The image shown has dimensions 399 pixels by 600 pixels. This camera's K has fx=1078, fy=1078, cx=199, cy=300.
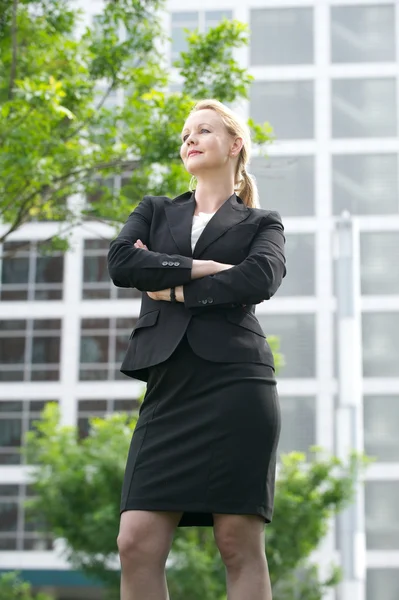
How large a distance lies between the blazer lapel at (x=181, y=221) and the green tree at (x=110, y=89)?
4.86m

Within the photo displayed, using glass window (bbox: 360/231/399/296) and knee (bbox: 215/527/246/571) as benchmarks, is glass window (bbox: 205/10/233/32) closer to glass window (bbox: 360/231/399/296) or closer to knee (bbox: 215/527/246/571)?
glass window (bbox: 360/231/399/296)

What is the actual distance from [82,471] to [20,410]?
506 inches

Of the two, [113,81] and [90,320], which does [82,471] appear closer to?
[113,81]

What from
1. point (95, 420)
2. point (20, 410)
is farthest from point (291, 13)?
point (95, 420)

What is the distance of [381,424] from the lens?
27.9m

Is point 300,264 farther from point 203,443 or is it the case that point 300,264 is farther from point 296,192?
point 203,443

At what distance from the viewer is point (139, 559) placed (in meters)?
2.48

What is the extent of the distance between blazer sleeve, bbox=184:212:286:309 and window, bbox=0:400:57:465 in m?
26.4

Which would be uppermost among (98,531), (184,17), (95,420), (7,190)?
(184,17)

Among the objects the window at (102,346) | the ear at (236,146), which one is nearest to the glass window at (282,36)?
the window at (102,346)

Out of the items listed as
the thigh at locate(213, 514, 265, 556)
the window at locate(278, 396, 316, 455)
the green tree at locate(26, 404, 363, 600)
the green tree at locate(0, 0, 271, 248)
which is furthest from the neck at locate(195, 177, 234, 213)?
the window at locate(278, 396, 316, 455)

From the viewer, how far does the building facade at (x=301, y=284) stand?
27797 millimetres

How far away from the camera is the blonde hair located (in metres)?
2.89

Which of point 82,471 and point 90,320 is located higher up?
point 90,320
